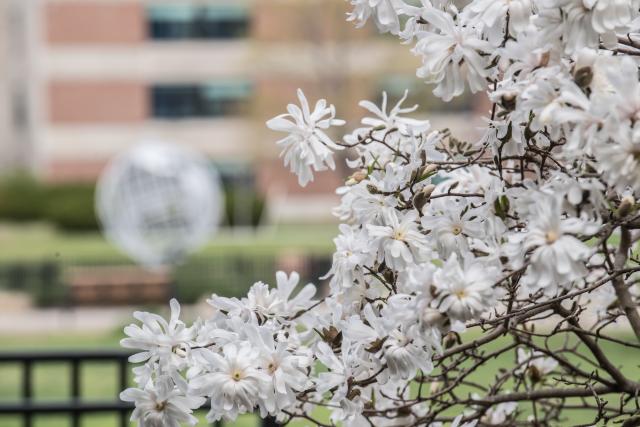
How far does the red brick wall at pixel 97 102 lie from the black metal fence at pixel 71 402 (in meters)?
37.6

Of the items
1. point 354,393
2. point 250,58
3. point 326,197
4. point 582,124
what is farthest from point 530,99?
point 326,197

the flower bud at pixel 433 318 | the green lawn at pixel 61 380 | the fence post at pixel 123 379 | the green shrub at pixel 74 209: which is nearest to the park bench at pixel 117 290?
the green lawn at pixel 61 380

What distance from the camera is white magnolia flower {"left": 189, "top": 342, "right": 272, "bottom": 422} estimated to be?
218cm

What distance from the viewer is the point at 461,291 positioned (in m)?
2.00

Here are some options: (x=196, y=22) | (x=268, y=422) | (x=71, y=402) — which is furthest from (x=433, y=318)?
(x=196, y=22)

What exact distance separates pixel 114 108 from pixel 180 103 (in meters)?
2.32

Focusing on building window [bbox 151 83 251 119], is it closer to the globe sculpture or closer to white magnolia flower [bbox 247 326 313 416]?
the globe sculpture

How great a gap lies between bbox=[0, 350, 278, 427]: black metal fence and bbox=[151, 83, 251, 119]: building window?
37.5m

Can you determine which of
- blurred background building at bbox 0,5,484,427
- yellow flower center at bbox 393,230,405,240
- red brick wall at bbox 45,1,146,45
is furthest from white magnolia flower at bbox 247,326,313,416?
red brick wall at bbox 45,1,146,45

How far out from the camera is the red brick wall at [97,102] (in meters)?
42.3

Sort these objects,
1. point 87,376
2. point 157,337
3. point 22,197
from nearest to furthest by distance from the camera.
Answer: point 157,337, point 87,376, point 22,197

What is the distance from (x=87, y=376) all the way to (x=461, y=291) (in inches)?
466

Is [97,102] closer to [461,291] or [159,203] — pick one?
[159,203]

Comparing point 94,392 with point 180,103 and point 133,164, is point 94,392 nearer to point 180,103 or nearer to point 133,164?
point 133,164
